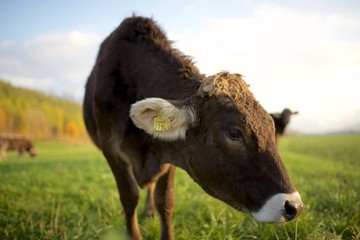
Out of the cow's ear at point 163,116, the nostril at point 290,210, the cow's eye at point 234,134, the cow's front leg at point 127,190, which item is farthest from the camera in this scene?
the cow's front leg at point 127,190

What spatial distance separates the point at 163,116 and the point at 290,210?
1447 millimetres

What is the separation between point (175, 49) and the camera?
164 inches

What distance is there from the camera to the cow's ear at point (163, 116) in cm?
279

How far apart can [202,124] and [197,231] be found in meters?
1.94

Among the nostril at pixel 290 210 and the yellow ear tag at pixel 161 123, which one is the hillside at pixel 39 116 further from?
the nostril at pixel 290 210

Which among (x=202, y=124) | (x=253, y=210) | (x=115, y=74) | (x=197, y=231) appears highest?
(x=115, y=74)

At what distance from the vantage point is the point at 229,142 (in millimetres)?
2586

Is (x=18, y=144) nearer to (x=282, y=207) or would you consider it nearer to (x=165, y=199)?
(x=165, y=199)

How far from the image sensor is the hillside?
164 feet

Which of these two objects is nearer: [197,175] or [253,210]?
[253,210]

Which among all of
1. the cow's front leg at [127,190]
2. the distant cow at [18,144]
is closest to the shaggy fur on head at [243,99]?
the cow's front leg at [127,190]

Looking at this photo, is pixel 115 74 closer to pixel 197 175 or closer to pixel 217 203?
pixel 197 175

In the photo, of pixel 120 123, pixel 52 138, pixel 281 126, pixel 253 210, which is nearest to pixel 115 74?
pixel 120 123

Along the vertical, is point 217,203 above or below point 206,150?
below
